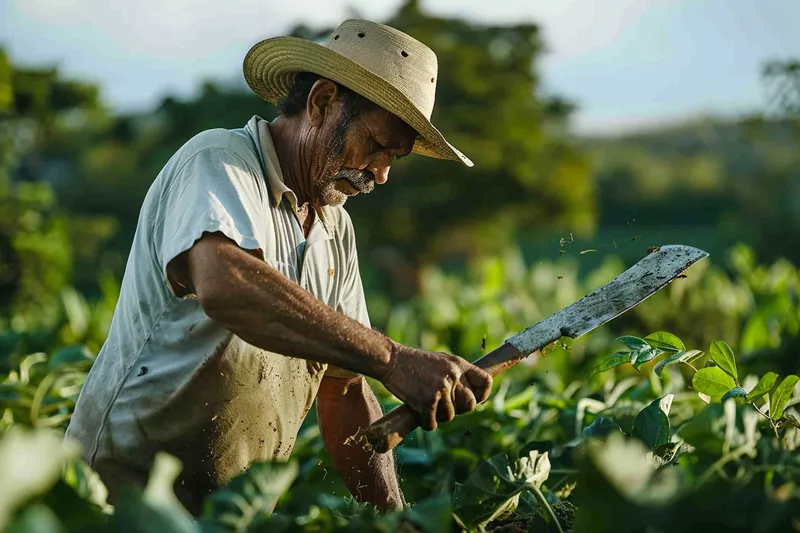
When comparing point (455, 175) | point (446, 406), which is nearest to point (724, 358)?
point (446, 406)

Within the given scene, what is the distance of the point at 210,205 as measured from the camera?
2.55m

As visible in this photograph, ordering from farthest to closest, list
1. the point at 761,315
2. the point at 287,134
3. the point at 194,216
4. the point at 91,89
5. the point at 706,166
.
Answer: the point at 706,166 → the point at 91,89 → the point at 761,315 → the point at 287,134 → the point at 194,216

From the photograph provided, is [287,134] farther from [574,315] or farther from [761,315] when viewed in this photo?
[761,315]

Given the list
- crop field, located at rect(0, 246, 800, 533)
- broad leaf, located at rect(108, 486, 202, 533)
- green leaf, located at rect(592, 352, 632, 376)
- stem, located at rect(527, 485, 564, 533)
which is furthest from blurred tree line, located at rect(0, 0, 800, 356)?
broad leaf, located at rect(108, 486, 202, 533)

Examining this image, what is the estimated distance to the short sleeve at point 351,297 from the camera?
3.41 m

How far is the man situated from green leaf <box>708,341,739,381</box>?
66 centimetres

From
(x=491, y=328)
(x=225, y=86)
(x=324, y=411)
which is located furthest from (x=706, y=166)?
(x=324, y=411)

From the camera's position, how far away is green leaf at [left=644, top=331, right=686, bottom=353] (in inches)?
118

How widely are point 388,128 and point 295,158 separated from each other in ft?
1.00

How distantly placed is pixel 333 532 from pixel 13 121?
12.7 metres

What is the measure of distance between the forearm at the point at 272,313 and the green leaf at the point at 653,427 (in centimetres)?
80

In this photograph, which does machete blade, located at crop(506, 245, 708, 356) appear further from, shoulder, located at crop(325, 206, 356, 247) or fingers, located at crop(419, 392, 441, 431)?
shoulder, located at crop(325, 206, 356, 247)

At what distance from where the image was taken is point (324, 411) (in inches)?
140

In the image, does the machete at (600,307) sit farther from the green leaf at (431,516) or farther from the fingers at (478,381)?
the green leaf at (431,516)
